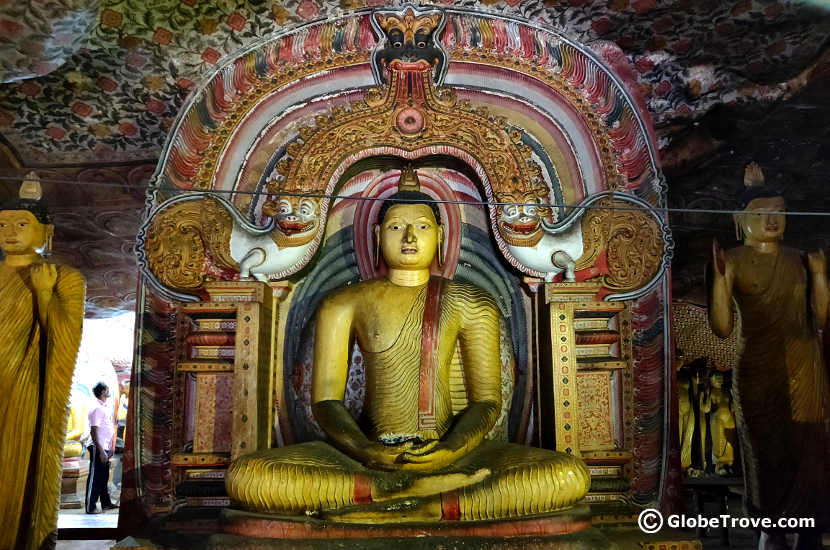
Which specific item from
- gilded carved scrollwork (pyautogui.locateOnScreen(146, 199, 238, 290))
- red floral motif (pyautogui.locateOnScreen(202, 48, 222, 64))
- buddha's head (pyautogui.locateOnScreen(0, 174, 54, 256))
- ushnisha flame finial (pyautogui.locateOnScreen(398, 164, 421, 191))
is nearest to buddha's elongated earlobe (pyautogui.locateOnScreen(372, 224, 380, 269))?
ushnisha flame finial (pyautogui.locateOnScreen(398, 164, 421, 191))

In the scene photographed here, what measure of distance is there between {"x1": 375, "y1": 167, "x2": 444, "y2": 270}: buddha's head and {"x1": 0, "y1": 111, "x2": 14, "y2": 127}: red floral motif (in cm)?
312

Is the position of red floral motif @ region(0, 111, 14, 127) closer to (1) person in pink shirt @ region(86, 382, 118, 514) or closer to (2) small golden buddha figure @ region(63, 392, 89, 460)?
(1) person in pink shirt @ region(86, 382, 118, 514)

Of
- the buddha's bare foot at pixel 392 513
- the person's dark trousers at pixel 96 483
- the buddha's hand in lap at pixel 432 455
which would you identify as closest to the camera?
the buddha's bare foot at pixel 392 513

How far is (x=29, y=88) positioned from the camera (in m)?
5.15

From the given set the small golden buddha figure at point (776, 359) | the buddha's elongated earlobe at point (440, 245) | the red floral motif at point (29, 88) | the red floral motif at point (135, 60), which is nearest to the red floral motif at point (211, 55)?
the red floral motif at point (135, 60)

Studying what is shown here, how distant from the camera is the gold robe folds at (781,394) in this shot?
15.9 feet

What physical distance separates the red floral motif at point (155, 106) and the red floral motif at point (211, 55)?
0.55 metres

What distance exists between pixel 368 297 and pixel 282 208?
0.94 meters

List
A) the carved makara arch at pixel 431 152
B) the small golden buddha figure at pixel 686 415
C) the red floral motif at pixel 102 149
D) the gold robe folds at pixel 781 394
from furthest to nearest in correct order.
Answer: the small golden buddha figure at pixel 686 415 → the red floral motif at pixel 102 149 → the carved makara arch at pixel 431 152 → the gold robe folds at pixel 781 394

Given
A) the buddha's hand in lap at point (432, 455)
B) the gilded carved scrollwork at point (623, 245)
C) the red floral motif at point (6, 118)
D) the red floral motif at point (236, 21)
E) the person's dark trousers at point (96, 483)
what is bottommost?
the person's dark trousers at point (96, 483)

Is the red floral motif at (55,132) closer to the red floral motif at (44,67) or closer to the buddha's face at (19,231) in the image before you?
the red floral motif at (44,67)

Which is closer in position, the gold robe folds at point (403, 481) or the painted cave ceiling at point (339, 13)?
the gold robe folds at point (403, 481)

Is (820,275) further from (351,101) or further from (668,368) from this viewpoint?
(351,101)

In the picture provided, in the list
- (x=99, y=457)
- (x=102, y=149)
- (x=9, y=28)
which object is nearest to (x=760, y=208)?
(x=102, y=149)
